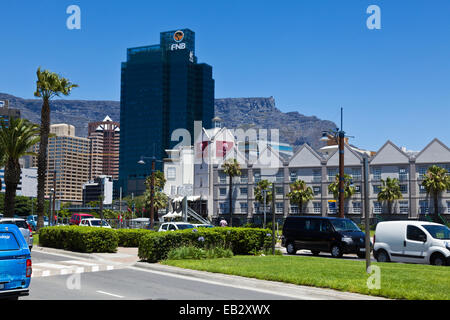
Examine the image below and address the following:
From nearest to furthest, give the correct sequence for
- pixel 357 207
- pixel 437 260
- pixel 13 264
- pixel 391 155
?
pixel 13 264
pixel 437 260
pixel 391 155
pixel 357 207

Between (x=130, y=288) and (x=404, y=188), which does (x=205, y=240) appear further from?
(x=404, y=188)

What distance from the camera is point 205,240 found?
21.5 m

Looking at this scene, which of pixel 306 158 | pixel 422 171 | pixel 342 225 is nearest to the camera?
pixel 342 225

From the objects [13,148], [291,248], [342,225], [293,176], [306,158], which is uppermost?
[306,158]

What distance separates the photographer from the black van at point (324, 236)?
24375 millimetres

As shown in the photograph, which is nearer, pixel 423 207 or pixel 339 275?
pixel 339 275

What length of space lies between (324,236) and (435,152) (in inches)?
2063

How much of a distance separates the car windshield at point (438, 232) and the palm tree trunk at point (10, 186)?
30264mm

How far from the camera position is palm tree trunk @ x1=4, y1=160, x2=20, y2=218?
38.3 metres

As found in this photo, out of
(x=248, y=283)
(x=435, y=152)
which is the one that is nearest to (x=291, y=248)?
(x=248, y=283)

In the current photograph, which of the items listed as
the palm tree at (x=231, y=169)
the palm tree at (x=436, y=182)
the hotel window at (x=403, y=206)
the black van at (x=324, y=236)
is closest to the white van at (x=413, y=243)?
the black van at (x=324, y=236)
